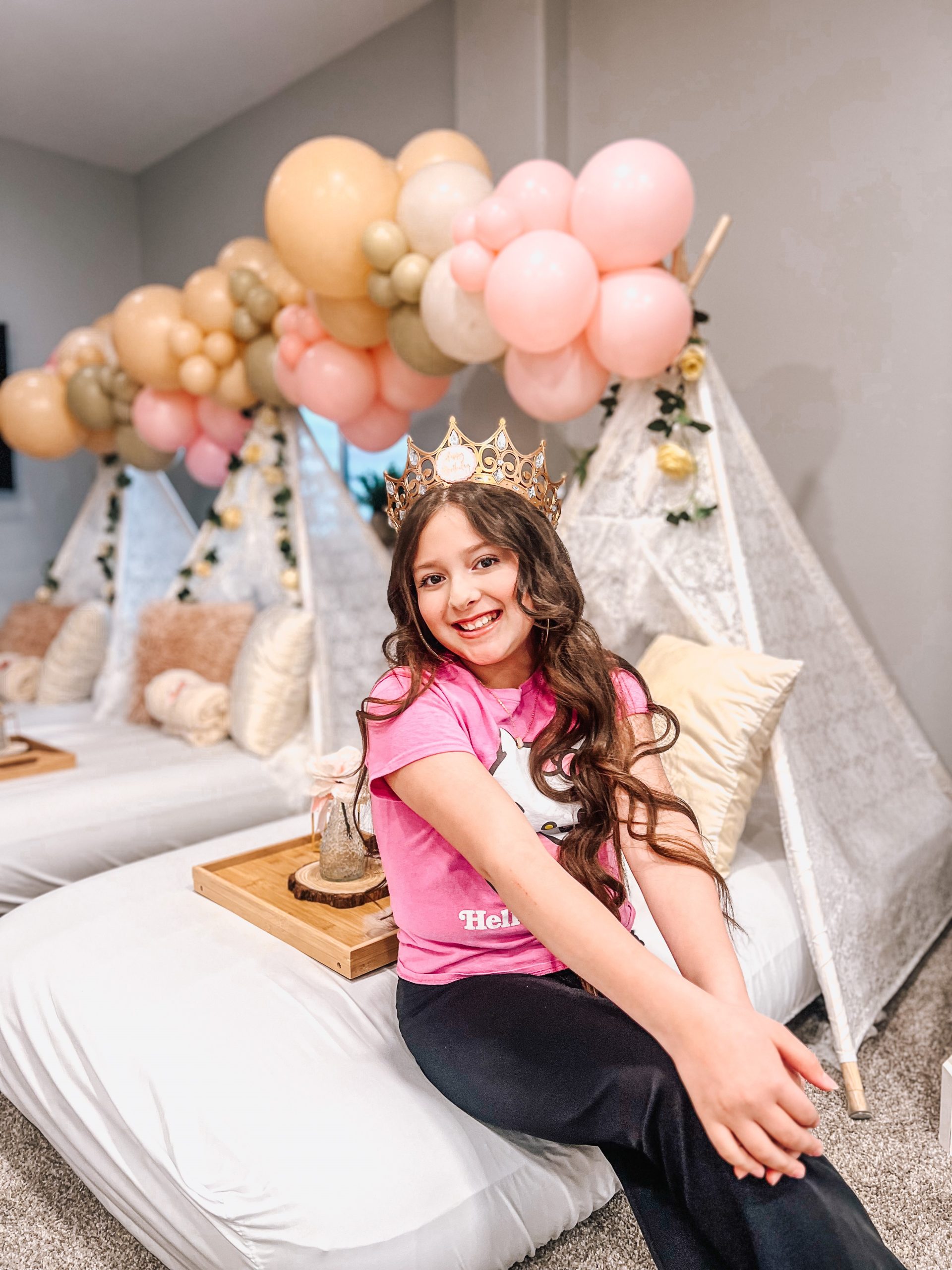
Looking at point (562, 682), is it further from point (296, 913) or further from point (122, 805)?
point (122, 805)

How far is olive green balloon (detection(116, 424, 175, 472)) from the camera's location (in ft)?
11.4

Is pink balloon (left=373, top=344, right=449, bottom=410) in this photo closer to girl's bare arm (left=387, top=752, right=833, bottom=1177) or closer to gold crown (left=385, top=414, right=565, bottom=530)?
gold crown (left=385, top=414, right=565, bottom=530)

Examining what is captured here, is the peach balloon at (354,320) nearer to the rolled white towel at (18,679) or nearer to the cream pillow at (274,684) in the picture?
the cream pillow at (274,684)

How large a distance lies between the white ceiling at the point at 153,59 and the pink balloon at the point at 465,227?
66.4 inches

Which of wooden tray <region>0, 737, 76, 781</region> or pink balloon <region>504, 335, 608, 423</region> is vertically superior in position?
pink balloon <region>504, 335, 608, 423</region>

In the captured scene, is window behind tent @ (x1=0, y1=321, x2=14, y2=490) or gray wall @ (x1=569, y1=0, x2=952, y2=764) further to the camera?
window behind tent @ (x1=0, y1=321, x2=14, y2=490)

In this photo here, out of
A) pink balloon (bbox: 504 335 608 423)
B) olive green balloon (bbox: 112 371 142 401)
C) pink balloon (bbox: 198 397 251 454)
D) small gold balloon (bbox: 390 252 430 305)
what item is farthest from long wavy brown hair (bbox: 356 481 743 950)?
olive green balloon (bbox: 112 371 142 401)

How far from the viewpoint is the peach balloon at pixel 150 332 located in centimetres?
303

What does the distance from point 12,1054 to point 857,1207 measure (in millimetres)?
1255

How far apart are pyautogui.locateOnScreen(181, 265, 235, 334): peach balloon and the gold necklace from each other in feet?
6.76

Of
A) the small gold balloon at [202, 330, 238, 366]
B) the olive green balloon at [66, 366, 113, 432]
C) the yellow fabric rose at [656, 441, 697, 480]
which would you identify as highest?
the small gold balloon at [202, 330, 238, 366]

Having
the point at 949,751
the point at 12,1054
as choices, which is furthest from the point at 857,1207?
the point at 949,751

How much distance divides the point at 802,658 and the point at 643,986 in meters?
1.32

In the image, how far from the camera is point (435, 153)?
2.43 m
